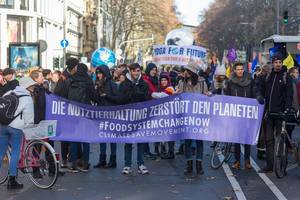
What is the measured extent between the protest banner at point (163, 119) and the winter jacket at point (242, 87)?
0.29 meters

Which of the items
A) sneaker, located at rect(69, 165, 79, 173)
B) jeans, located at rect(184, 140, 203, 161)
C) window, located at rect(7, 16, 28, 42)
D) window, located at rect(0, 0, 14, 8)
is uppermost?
window, located at rect(0, 0, 14, 8)

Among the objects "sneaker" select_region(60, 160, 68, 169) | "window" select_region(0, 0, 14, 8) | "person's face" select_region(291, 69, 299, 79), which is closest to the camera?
"sneaker" select_region(60, 160, 68, 169)

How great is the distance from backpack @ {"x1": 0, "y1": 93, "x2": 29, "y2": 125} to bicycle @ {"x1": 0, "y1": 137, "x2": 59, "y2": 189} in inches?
22.6

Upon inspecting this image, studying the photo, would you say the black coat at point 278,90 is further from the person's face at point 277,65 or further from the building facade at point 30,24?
the building facade at point 30,24

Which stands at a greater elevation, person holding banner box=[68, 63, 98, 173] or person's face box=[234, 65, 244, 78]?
person's face box=[234, 65, 244, 78]

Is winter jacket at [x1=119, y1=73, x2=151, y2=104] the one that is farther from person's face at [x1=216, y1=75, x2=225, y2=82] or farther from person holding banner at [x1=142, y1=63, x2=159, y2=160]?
Answer: person's face at [x1=216, y1=75, x2=225, y2=82]

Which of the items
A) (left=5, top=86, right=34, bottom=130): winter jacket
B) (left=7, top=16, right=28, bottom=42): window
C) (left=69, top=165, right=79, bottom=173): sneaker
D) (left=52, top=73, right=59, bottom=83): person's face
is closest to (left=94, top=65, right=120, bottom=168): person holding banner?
(left=69, top=165, right=79, bottom=173): sneaker

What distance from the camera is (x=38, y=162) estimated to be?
9992 mm

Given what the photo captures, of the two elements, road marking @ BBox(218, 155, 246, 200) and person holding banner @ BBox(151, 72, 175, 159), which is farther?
person holding banner @ BBox(151, 72, 175, 159)

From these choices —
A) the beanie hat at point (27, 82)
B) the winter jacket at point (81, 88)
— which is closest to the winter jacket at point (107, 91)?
the winter jacket at point (81, 88)

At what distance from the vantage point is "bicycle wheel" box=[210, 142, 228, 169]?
11.9m

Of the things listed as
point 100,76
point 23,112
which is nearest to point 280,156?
point 100,76

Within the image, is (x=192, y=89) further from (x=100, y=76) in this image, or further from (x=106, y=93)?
(x=100, y=76)

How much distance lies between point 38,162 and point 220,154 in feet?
13.1
